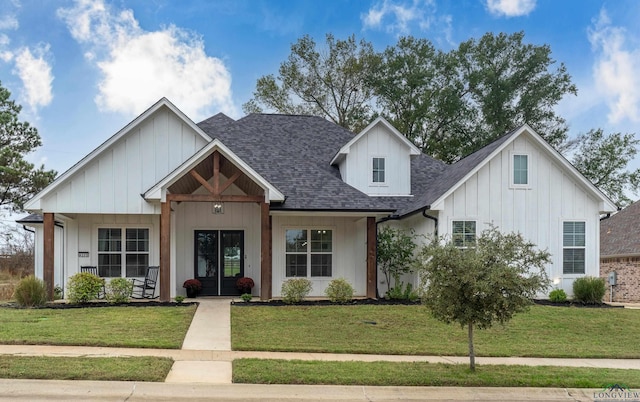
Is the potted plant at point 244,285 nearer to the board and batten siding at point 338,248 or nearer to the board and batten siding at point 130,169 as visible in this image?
the board and batten siding at point 338,248

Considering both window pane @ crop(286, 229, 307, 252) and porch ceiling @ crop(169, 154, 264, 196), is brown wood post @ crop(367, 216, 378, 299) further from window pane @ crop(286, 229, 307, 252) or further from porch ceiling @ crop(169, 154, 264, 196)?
porch ceiling @ crop(169, 154, 264, 196)

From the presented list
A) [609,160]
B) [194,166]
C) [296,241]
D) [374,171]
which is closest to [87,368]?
[194,166]

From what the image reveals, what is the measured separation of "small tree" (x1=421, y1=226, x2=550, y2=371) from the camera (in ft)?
24.4

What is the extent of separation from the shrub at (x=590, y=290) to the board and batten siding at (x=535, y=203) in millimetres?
539

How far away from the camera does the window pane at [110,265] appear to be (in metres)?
16.4

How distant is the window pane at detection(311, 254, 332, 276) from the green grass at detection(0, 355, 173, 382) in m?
9.12

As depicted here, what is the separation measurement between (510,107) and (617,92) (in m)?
8.22

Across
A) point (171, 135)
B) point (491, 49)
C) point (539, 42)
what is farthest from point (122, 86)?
point (539, 42)

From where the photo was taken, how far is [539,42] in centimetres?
3431

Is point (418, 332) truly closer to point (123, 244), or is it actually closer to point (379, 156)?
point (379, 156)

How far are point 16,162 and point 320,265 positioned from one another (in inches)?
826

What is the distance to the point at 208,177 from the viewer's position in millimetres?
17094

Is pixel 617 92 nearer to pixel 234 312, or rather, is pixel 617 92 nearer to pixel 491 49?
pixel 491 49

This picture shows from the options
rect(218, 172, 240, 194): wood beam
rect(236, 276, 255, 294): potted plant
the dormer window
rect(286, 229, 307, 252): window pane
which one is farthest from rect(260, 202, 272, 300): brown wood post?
the dormer window
